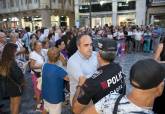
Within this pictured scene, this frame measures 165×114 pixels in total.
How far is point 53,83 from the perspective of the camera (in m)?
4.18

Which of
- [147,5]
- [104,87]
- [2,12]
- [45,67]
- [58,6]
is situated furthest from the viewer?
[2,12]

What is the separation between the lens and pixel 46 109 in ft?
14.7

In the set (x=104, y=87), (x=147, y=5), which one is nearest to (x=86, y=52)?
(x=104, y=87)

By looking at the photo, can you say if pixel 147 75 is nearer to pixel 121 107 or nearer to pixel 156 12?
pixel 121 107

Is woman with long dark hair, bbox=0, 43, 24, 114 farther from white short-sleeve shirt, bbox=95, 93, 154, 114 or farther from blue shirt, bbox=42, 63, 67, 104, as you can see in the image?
white short-sleeve shirt, bbox=95, 93, 154, 114

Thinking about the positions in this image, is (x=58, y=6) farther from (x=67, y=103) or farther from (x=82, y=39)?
(x=82, y=39)

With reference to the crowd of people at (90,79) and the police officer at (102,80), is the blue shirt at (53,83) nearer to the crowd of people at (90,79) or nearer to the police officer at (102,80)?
the crowd of people at (90,79)

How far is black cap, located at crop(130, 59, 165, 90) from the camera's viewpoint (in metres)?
1.76

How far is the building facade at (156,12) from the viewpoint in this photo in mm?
32531

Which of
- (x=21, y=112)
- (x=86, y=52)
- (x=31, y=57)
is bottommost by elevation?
(x=21, y=112)

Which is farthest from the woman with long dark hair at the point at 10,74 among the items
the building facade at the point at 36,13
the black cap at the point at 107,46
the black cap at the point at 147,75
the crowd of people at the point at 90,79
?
the building facade at the point at 36,13

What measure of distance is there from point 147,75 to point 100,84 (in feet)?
2.94

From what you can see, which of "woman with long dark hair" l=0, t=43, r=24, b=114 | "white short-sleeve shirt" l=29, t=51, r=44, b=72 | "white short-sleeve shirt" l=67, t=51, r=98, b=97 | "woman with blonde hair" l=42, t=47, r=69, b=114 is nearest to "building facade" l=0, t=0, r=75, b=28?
"white short-sleeve shirt" l=29, t=51, r=44, b=72

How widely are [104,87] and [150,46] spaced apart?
622 inches
